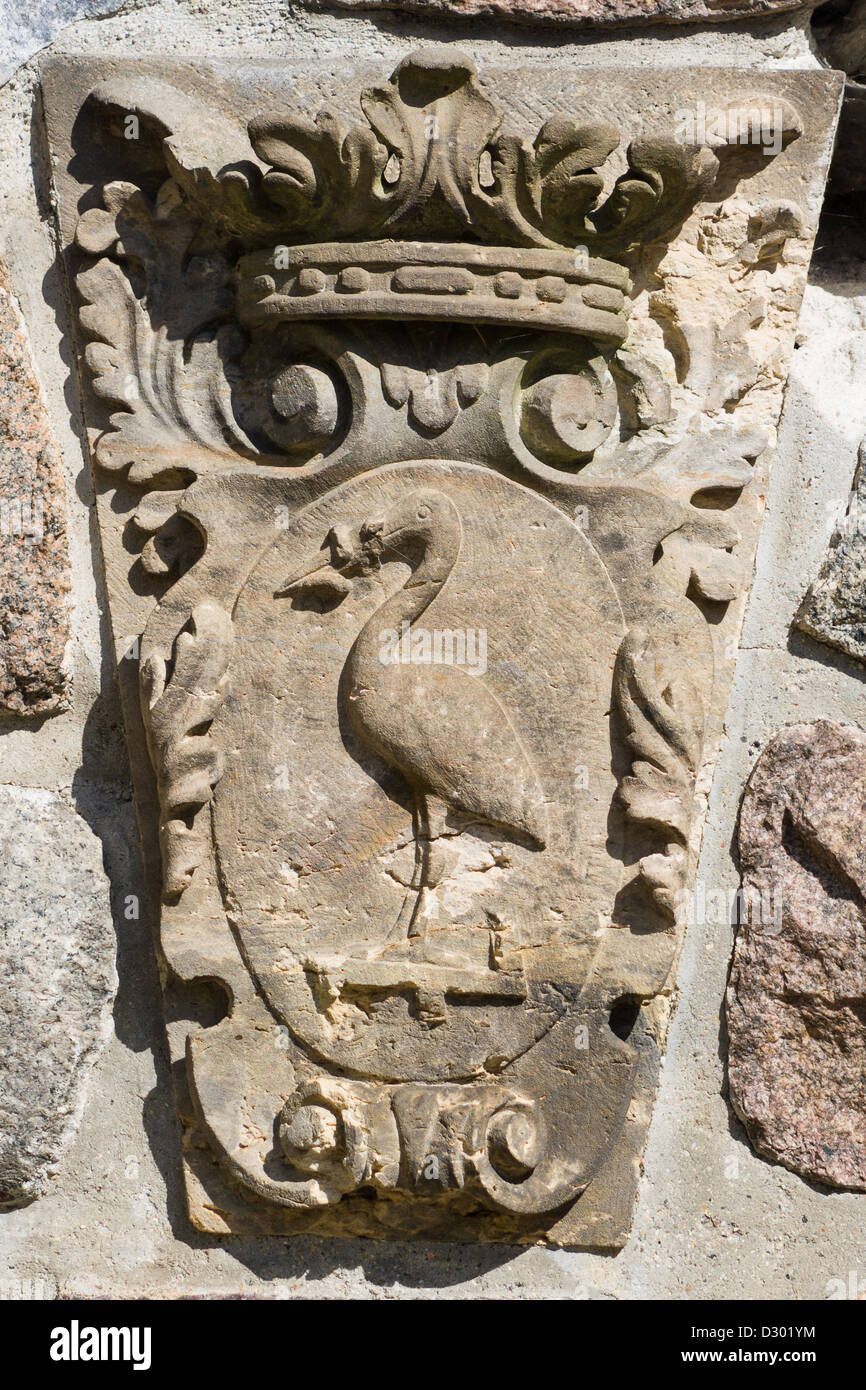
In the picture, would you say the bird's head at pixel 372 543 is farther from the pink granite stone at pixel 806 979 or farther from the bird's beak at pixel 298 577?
the pink granite stone at pixel 806 979

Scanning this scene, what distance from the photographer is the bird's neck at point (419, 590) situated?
68.4 inches

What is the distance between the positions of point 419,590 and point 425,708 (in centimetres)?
15

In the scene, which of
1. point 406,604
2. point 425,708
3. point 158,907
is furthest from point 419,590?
point 158,907

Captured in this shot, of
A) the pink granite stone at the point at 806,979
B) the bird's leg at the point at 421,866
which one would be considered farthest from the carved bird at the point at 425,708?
the pink granite stone at the point at 806,979

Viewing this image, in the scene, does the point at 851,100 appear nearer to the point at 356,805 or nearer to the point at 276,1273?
the point at 356,805

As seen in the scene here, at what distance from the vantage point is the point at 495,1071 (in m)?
1.72

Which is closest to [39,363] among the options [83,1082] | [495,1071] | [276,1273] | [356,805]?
[356,805]

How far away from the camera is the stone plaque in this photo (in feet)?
5.54

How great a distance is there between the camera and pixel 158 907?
181 cm

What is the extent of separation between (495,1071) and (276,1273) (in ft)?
1.28

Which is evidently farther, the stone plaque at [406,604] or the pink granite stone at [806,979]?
the pink granite stone at [806,979]

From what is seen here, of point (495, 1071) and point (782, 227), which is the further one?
point (782, 227)

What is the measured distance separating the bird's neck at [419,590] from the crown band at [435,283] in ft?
0.88

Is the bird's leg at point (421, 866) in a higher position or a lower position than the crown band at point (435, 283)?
lower
